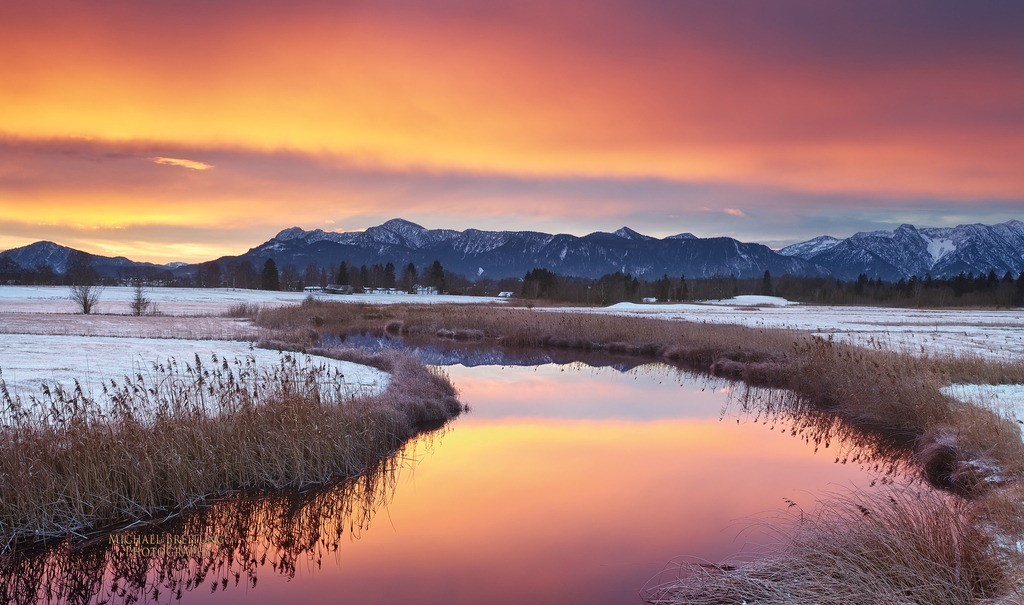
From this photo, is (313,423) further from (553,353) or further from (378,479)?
(553,353)

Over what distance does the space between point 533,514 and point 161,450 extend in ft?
22.0

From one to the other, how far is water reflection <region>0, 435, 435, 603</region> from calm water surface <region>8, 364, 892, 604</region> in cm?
4

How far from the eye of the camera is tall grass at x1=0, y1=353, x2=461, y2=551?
9008mm

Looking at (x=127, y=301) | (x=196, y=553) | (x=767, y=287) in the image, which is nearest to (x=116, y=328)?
(x=196, y=553)

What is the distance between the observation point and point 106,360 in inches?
789

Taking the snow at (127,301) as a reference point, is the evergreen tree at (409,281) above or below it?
above

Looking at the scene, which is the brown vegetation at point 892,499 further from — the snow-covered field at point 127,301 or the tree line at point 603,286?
the tree line at point 603,286

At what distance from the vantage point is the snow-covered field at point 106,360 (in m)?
15.8

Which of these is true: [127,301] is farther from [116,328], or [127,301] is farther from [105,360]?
[105,360]

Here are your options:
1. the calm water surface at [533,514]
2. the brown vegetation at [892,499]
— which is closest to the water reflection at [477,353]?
the brown vegetation at [892,499]

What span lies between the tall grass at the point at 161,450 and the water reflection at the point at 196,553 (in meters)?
0.50

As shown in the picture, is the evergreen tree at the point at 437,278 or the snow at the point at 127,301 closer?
the snow at the point at 127,301

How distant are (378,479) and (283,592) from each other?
15.2 ft

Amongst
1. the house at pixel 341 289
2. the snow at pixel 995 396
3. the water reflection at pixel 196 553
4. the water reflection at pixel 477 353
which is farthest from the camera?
the house at pixel 341 289
